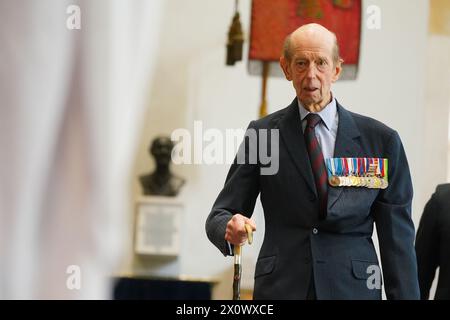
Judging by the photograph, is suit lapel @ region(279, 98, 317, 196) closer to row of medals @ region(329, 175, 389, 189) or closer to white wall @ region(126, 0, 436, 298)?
row of medals @ region(329, 175, 389, 189)

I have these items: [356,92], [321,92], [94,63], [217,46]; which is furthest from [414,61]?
[94,63]

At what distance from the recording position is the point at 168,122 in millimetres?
3846

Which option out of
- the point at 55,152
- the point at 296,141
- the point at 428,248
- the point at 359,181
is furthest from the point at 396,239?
the point at 55,152

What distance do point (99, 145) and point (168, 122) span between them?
9.03ft

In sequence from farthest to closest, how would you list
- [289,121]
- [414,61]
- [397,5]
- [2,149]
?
[414,61] < [397,5] < [289,121] < [2,149]

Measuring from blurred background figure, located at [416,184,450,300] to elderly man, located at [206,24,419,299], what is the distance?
61cm

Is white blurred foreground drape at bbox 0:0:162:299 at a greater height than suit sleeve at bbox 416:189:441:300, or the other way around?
white blurred foreground drape at bbox 0:0:162:299

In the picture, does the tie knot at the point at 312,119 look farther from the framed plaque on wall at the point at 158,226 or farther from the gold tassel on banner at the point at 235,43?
the gold tassel on banner at the point at 235,43

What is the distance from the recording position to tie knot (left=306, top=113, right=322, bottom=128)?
2.14 metres

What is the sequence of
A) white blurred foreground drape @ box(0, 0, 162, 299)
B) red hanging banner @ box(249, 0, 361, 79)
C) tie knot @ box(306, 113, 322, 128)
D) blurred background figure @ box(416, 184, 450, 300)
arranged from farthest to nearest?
red hanging banner @ box(249, 0, 361, 79) → blurred background figure @ box(416, 184, 450, 300) → tie knot @ box(306, 113, 322, 128) → white blurred foreground drape @ box(0, 0, 162, 299)

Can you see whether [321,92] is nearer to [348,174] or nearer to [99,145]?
[348,174]

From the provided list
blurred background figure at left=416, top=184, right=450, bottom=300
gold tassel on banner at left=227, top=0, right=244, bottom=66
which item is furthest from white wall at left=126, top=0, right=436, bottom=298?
blurred background figure at left=416, top=184, right=450, bottom=300

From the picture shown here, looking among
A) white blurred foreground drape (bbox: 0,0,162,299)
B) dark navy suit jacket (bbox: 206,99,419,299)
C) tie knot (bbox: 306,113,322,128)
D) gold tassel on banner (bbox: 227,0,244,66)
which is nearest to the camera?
white blurred foreground drape (bbox: 0,0,162,299)

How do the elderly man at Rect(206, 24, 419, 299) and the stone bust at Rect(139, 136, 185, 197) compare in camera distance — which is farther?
the stone bust at Rect(139, 136, 185, 197)
